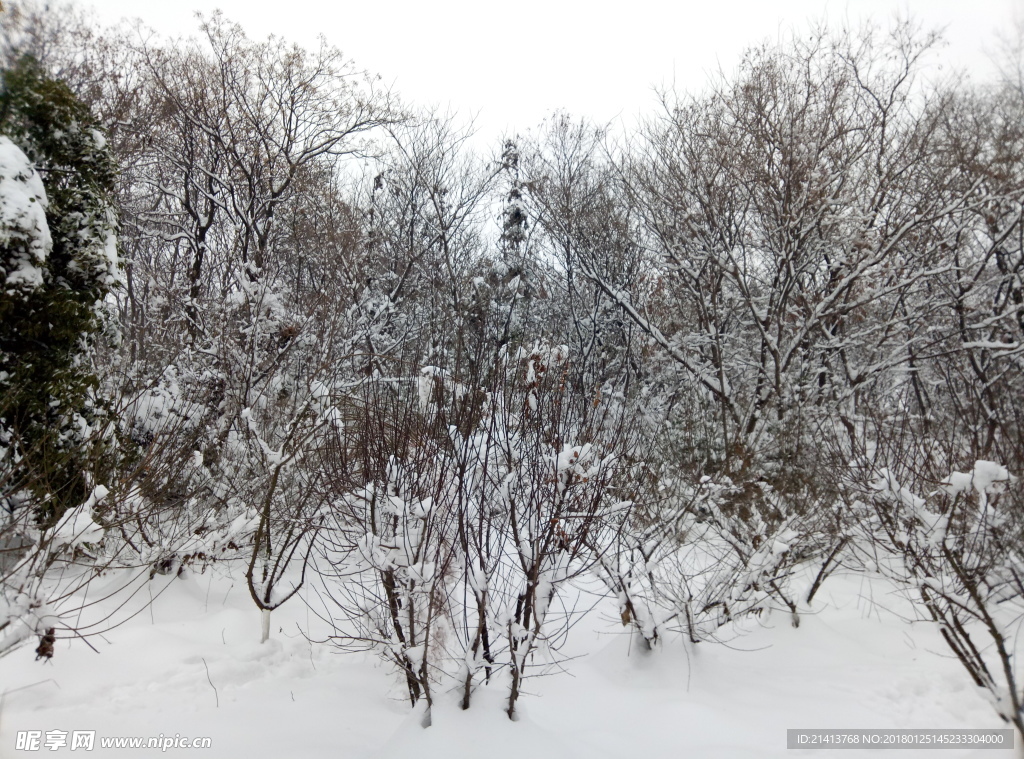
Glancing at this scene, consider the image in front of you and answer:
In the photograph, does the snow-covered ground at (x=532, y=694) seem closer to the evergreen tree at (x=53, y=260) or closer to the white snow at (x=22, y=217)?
the evergreen tree at (x=53, y=260)

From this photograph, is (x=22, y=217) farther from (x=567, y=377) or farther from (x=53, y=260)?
(x=567, y=377)

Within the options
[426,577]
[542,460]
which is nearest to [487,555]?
[426,577]

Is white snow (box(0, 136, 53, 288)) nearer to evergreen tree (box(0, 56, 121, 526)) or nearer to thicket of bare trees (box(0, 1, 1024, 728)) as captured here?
evergreen tree (box(0, 56, 121, 526))

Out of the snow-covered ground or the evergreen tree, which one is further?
the evergreen tree

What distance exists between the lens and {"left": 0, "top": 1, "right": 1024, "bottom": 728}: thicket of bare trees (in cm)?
429

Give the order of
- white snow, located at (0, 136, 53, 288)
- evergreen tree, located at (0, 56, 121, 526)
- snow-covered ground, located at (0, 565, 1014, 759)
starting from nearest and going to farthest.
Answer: snow-covered ground, located at (0, 565, 1014, 759)
white snow, located at (0, 136, 53, 288)
evergreen tree, located at (0, 56, 121, 526)

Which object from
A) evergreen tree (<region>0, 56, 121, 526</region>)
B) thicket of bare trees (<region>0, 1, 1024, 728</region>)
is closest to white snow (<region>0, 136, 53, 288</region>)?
evergreen tree (<region>0, 56, 121, 526</region>)

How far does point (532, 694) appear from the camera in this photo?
4.68m

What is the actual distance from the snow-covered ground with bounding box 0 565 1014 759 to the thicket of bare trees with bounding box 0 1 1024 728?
310mm

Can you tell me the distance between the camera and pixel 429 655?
4582 mm

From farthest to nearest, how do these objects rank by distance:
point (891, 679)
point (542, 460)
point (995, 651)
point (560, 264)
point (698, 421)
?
point (560, 264)
point (698, 421)
point (891, 679)
point (542, 460)
point (995, 651)

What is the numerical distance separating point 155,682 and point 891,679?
21.9 feet

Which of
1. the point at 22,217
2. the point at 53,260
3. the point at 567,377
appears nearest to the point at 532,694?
the point at 567,377

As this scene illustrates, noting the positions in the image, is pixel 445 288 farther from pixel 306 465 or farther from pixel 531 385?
pixel 531 385
